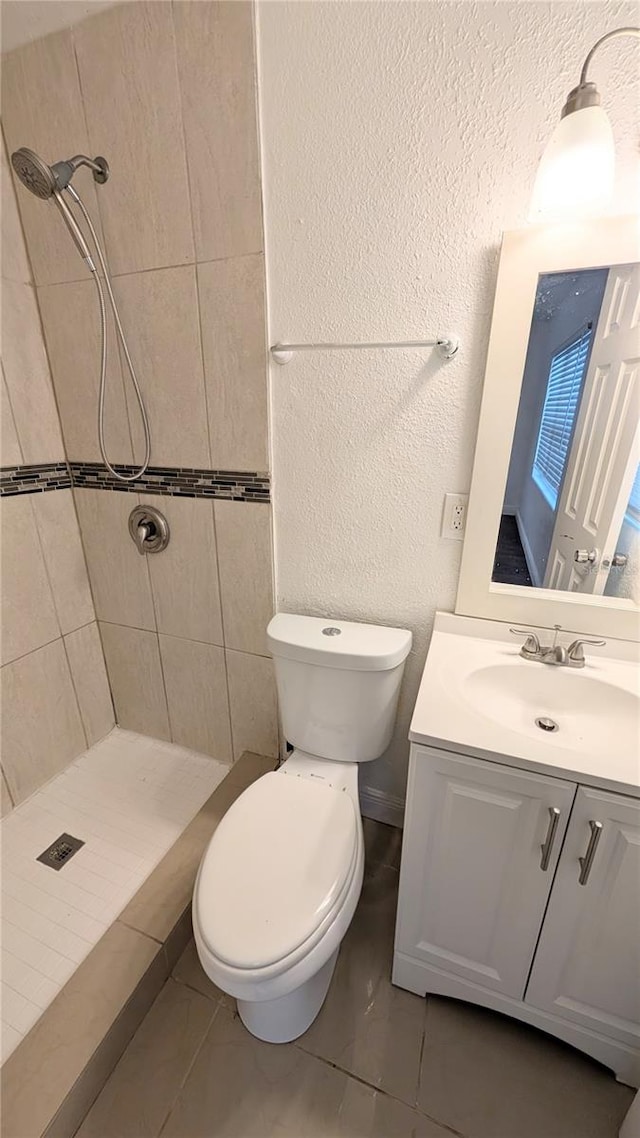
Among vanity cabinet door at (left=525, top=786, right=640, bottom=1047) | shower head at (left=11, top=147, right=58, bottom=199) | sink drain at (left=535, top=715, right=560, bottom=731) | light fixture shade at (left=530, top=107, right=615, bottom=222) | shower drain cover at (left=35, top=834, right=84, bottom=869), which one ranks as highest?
shower head at (left=11, top=147, right=58, bottom=199)

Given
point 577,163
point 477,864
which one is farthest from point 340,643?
point 577,163

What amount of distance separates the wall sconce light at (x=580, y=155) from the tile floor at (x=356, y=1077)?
1.79m

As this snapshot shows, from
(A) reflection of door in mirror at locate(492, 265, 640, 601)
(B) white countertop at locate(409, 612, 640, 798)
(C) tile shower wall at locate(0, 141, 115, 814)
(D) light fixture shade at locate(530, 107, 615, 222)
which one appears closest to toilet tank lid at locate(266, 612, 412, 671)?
(B) white countertop at locate(409, 612, 640, 798)

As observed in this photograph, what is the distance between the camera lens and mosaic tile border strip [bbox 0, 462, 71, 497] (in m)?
1.39

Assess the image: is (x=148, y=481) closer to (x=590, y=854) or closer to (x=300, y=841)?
(x=300, y=841)

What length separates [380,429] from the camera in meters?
Result: 1.17

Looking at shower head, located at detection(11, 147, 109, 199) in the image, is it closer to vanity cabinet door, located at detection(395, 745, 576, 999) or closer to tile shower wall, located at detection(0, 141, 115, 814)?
tile shower wall, located at detection(0, 141, 115, 814)

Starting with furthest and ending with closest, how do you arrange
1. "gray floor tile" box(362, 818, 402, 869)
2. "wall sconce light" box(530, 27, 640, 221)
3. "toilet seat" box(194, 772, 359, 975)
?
"gray floor tile" box(362, 818, 402, 869)
"toilet seat" box(194, 772, 359, 975)
"wall sconce light" box(530, 27, 640, 221)

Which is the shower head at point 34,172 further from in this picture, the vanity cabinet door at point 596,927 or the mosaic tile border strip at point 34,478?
the vanity cabinet door at point 596,927

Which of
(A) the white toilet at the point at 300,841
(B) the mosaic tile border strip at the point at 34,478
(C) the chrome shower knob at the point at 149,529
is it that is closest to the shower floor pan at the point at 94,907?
(A) the white toilet at the point at 300,841

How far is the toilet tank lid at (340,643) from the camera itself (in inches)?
45.0

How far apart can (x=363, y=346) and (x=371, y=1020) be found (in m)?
1.64

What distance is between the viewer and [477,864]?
3.06ft

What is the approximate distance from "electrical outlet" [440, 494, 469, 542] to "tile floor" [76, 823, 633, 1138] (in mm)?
1175
